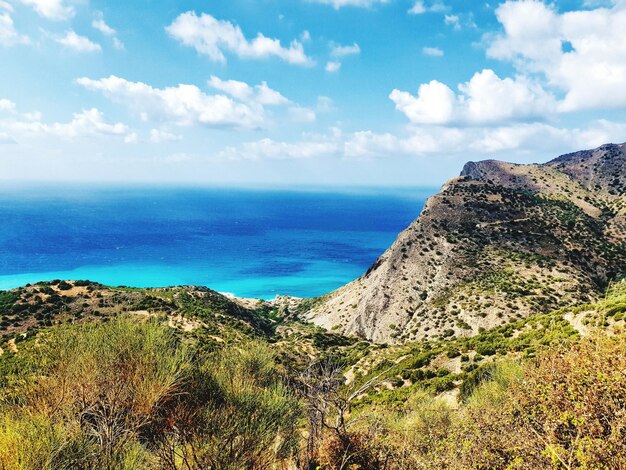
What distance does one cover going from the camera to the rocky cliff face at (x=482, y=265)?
4603 cm

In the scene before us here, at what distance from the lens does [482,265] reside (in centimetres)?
5569

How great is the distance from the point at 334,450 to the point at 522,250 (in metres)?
61.1

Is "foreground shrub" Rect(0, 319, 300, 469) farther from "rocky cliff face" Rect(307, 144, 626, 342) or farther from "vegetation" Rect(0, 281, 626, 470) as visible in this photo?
"rocky cliff face" Rect(307, 144, 626, 342)

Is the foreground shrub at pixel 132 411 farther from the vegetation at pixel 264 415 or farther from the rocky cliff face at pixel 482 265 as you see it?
the rocky cliff face at pixel 482 265

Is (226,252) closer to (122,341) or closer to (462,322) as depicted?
(462,322)

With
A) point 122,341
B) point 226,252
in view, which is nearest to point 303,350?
point 122,341

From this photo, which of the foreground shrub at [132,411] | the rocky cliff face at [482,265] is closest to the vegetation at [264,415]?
the foreground shrub at [132,411]

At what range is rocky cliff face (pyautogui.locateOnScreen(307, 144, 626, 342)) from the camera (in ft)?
151

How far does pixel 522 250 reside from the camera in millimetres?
58625

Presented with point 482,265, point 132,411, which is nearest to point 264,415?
point 132,411

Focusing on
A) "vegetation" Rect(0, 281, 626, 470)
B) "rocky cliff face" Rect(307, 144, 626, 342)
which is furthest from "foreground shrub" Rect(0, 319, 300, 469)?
"rocky cliff face" Rect(307, 144, 626, 342)

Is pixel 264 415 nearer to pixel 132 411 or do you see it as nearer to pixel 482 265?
pixel 132 411

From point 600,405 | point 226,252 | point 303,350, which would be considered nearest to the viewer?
point 600,405

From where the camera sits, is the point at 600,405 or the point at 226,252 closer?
the point at 600,405
